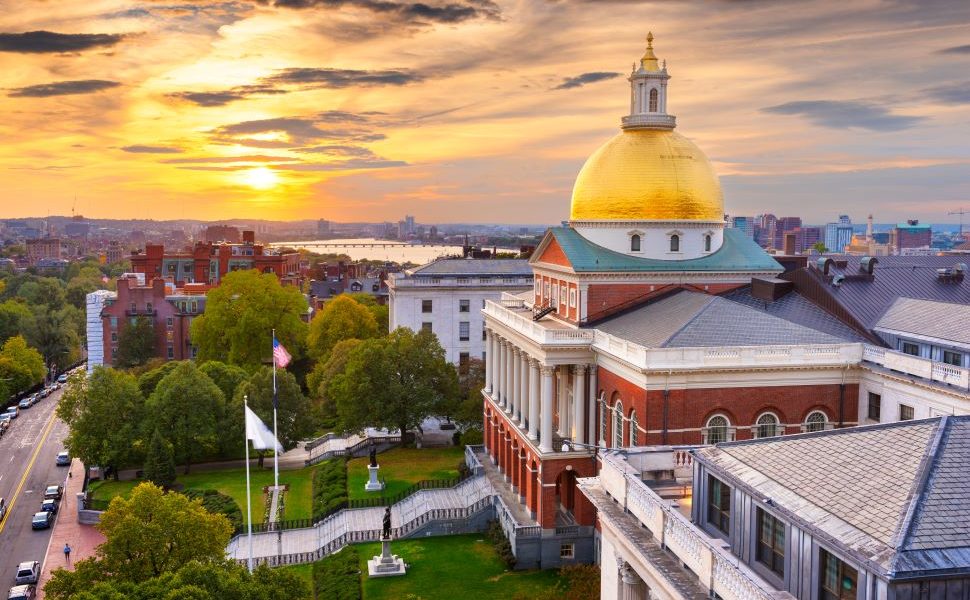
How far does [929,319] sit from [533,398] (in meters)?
20.6

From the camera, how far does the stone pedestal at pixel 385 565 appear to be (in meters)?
43.7

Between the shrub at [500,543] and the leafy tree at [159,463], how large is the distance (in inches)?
911

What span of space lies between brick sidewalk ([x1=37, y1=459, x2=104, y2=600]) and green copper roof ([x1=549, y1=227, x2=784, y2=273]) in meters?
30.8

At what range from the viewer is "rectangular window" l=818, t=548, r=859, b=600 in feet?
48.6

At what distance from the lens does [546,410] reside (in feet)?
151

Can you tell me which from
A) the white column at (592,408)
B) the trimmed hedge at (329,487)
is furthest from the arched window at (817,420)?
the trimmed hedge at (329,487)

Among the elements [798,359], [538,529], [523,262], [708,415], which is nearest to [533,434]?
[538,529]

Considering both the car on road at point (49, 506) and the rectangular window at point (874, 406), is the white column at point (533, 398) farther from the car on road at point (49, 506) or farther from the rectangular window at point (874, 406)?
the car on road at point (49, 506)

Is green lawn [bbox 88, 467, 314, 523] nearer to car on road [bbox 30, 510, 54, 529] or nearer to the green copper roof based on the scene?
car on road [bbox 30, 510, 54, 529]

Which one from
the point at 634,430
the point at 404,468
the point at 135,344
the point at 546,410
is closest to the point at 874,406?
the point at 634,430

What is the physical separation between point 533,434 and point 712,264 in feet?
48.6

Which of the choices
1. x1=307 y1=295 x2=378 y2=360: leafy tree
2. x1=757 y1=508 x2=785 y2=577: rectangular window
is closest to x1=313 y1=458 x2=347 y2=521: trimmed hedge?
x1=307 y1=295 x2=378 y2=360: leafy tree

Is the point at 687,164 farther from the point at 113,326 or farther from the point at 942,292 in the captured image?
the point at 113,326

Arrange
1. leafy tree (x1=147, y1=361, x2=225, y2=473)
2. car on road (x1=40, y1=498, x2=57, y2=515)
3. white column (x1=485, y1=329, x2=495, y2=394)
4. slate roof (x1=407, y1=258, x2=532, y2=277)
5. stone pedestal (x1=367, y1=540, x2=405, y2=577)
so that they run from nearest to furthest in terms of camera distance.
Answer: stone pedestal (x1=367, y1=540, x2=405, y2=577)
car on road (x1=40, y1=498, x2=57, y2=515)
white column (x1=485, y1=329, x2=495, y2=394)
leafy tree (x1=147, y1=361, x2=225, y2=473)
slate roof (x1=407, y1=258, x2=532, y2=277)
